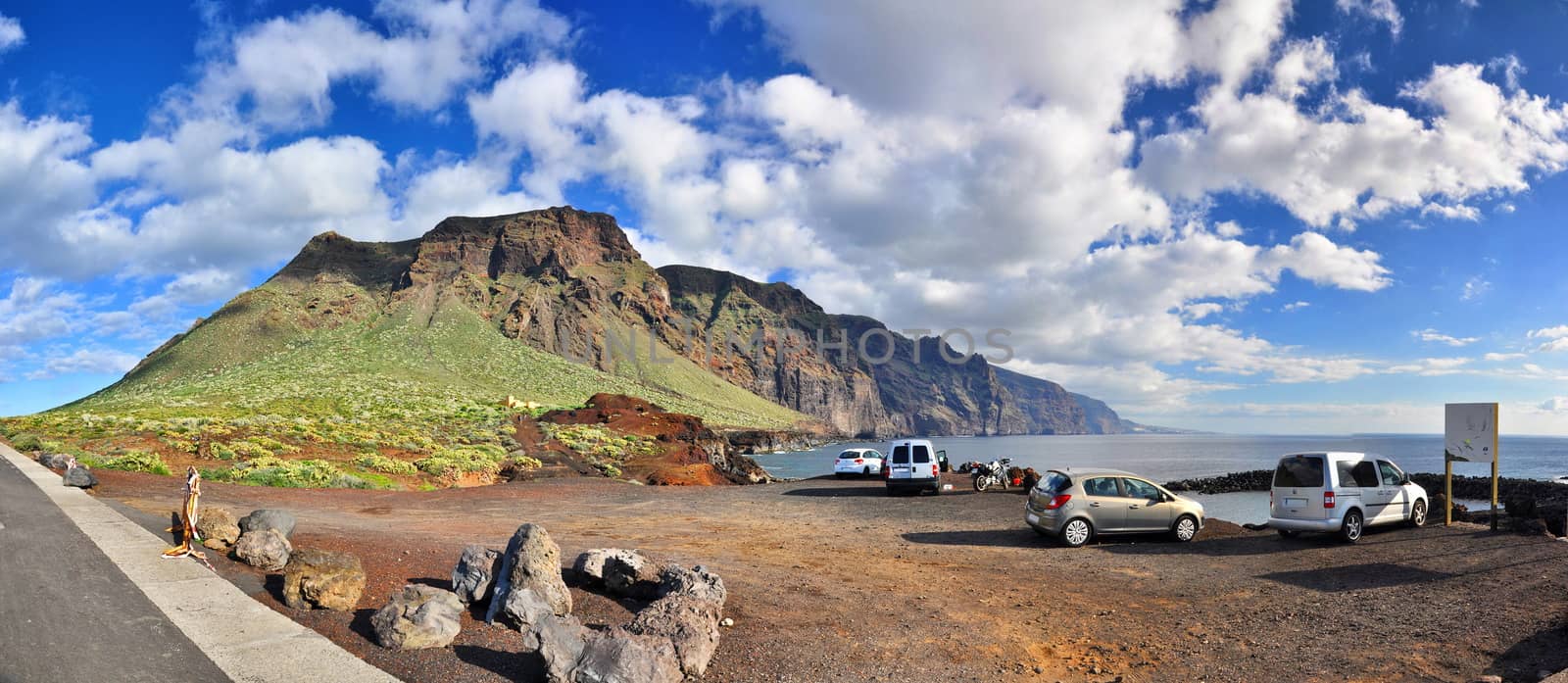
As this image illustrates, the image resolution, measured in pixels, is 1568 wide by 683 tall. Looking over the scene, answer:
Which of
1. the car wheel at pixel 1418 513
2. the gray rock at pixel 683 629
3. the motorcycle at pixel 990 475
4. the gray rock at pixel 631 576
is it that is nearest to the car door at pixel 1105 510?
the car wheel at pixel 1418 513

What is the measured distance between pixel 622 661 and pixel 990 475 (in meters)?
23.8

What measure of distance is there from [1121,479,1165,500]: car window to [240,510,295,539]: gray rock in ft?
47.6

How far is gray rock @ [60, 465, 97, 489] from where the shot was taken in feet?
60.2

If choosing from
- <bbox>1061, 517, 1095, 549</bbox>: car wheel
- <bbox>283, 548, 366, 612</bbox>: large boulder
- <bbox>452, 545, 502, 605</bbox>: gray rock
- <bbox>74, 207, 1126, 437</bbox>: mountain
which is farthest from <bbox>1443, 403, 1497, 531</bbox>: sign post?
<bbox>74, 207, 1126, 437</bbox>: mountain

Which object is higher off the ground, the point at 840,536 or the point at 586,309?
the point at 586,309

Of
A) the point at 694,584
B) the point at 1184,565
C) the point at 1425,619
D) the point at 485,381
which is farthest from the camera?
the point at 485,381

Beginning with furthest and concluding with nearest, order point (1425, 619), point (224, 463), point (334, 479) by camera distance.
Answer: point (224, 463), point (334, 479), point (1425, 619)

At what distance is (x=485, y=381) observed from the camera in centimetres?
8688

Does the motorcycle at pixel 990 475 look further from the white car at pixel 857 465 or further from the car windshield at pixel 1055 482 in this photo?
the car windshield at pixel 1055 482

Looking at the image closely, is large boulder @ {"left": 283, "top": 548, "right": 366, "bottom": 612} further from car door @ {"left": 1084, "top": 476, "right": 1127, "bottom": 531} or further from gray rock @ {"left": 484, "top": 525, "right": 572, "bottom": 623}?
car door @ {"left": 1084, "top": 476, "right": 1127, "bottom": 531}

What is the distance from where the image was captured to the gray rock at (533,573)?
7.71 metres

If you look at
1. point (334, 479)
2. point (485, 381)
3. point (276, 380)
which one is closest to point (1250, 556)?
point (334, 479)

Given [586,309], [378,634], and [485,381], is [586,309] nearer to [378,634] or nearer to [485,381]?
[485,381]

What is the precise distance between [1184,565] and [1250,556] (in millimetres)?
1707
